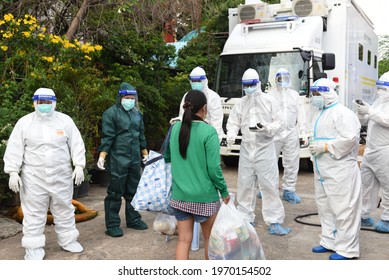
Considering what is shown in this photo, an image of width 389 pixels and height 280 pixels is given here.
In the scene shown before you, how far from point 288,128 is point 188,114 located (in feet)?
13.3

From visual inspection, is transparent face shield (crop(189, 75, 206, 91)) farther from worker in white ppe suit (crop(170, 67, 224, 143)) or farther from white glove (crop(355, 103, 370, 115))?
white glove (crop(355, 103, 370, 115))

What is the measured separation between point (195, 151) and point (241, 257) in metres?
0.95

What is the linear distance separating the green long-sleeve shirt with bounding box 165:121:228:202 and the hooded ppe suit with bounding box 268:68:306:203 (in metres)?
3.70

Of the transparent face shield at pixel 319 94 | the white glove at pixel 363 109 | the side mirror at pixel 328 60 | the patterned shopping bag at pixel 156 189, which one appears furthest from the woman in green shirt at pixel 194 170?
the side mirror at pixel 328 60

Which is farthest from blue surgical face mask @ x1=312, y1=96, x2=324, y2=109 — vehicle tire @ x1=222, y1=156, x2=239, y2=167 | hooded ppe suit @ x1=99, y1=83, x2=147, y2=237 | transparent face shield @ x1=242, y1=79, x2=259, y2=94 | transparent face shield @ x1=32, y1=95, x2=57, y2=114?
vehicle tire @ x1=222, y1=156, x2=239, y2=167

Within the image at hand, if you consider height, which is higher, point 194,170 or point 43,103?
point 43,103

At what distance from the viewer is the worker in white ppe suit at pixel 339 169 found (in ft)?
14.3

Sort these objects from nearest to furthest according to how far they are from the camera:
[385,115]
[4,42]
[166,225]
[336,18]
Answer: [166,225] < [385,115] < [4,42] < [336,18]

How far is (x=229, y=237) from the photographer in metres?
3.61

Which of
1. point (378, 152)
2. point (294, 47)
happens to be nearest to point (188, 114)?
point (378, 152)

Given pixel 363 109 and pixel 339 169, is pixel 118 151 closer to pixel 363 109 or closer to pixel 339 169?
pixel 339 169
